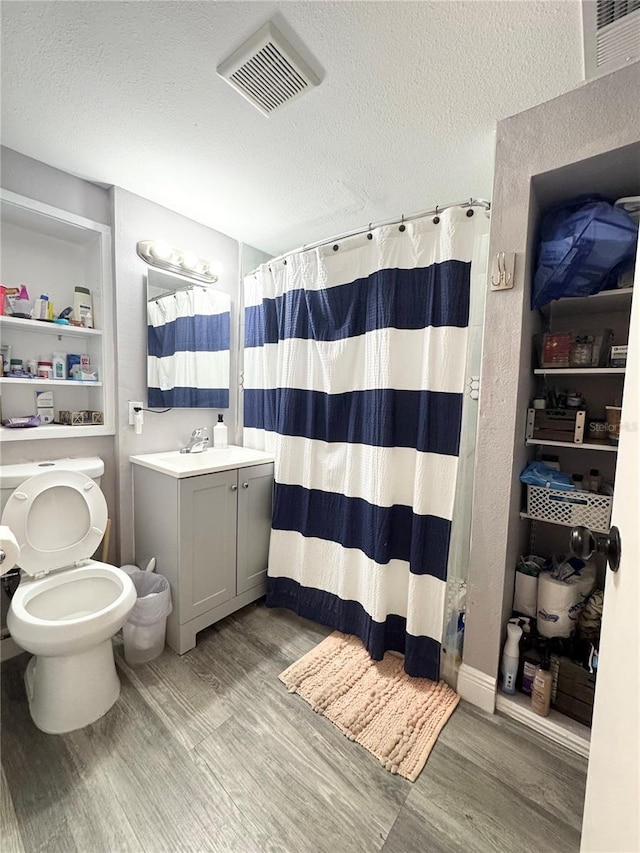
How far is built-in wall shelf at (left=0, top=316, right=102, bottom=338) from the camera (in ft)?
5.11

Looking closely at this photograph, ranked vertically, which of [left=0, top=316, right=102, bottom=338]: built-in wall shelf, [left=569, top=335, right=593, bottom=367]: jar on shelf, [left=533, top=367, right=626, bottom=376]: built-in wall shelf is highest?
[left=0, top=316, right=102, bottom=338]: built-in wall shelf

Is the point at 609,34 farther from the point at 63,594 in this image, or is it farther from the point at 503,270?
the point at 63,594

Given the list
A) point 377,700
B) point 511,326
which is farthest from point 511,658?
point 511,326

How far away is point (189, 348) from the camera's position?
7.09ft

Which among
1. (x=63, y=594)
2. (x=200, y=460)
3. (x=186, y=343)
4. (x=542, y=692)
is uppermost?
(x=186, y=343)

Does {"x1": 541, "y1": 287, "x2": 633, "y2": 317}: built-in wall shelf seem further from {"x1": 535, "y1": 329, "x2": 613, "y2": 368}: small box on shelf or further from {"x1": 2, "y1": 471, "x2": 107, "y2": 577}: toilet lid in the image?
{"x1": 2, "y1": 471, "x2": 107, "y2": 577}: toilet lid

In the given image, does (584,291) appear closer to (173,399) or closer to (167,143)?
(167,143)

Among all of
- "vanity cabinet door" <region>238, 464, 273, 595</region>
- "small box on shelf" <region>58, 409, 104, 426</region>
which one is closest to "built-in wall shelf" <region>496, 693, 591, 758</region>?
"vanity cabinet door" <region>238, 464, 273, 595</region>

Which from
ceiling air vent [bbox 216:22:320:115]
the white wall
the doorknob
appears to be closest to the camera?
the doorknob

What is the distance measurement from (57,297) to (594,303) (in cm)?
253

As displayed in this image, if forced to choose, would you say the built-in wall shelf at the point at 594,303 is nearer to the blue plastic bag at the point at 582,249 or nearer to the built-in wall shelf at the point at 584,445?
the blue plastic bag at the point at 582,249

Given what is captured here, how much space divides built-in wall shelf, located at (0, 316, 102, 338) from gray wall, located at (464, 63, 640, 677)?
193 cm

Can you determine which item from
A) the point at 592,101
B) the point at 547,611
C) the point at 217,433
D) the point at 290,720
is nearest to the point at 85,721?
the point at 290,720

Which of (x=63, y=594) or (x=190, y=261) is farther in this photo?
(x=190, y=261)
